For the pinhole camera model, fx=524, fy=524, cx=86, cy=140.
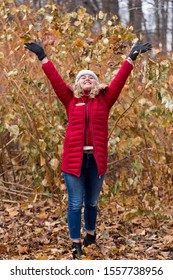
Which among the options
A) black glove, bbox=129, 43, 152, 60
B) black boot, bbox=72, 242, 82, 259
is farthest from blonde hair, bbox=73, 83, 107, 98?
black boot, bbox=72, 242, 82, 259

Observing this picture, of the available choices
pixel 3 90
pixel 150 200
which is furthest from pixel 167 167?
pixel 3 90

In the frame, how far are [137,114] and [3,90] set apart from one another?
176cm

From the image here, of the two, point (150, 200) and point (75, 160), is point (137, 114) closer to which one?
point (150, 200)

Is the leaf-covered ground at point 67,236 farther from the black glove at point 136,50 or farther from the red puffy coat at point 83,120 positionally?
the black glove at point 136,50

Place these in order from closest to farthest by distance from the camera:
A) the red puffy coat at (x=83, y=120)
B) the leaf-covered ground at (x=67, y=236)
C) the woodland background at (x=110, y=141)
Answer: the red puffy coat at (x=83, y=120) → the leaf-covered ground at (x=67, y=236) → the woodland background at (x=110, y=141)

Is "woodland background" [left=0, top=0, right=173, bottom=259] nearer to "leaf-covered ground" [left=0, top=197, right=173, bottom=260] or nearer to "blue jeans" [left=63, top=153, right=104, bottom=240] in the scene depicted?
"leaf-covered ground" [left=0, top=197, right=173, bottom=260]

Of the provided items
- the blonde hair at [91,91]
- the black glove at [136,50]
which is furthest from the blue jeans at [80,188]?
the black glove at [136,50]

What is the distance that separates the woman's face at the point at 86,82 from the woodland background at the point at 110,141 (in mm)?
682

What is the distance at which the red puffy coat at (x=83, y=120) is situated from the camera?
396cm

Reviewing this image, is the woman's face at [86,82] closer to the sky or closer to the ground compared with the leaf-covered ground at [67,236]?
closer to the sky

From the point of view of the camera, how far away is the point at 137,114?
5.27 metres

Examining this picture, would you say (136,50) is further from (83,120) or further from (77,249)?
(77,249)

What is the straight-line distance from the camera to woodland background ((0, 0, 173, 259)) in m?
4.66
